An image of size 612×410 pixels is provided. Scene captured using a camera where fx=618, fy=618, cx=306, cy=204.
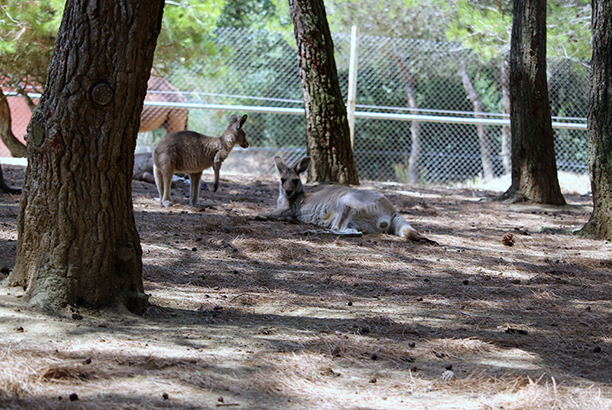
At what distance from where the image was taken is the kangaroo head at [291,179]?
6961 millimetres

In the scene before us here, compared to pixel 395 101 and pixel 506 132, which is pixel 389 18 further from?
pixel 506 132

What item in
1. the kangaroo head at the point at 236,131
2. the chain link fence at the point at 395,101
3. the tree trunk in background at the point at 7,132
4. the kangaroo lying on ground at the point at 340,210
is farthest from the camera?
the chain link fence at the point at 395,101

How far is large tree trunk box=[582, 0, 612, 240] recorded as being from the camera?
6.01 m

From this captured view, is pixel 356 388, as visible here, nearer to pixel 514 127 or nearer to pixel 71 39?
pixel 71 39

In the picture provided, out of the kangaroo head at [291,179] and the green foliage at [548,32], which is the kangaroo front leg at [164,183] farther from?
the green foliage at [548,32]

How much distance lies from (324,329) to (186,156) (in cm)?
409

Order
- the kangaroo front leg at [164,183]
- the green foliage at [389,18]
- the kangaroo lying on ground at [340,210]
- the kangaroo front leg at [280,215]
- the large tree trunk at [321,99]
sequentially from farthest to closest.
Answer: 1. the green foliage at [389,18]
2. the large tree trunk at [321,99]
3. the kangaroo front leg at [164,183]
4. the kangaroo front leg at [280,215]
5. the kangaroo lying on ground at [340,210]

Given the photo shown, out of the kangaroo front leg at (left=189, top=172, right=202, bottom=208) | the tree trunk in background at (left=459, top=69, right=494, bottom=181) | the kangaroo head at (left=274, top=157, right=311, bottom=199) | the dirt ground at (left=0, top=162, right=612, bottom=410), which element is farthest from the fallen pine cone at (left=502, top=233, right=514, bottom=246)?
the tree trunk in background at (left=459, top=69, right=494, bottom=181)

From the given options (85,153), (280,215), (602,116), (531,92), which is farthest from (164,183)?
(531,92)

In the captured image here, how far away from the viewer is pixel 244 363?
279cm

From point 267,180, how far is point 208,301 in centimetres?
719

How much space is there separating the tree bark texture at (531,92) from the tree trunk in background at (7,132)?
7.73 m

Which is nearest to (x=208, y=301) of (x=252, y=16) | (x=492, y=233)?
(x=492, y=233)

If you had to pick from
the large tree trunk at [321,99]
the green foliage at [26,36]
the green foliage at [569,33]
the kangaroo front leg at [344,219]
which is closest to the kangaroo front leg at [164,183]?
the kangaroo front leg at [344,219]
